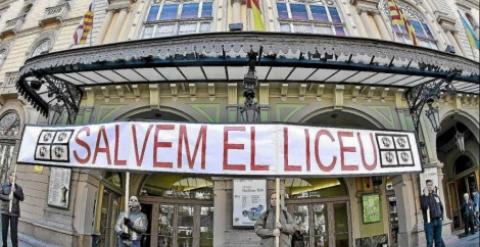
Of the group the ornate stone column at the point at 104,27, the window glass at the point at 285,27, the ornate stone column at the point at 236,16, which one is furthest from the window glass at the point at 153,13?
the window glass at the point at 285,27

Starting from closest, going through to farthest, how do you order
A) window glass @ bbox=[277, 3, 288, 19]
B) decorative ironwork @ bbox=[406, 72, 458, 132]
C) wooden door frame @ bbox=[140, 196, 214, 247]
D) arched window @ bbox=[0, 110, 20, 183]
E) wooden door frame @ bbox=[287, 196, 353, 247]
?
decorative ironwork @ bbox=[406, 72, 458, 132], wooden door frame @ bbox=[140, 196, 214, 247], wooden door frame @ bbox=[287, 196, 353, 247], window glass @ bbox=[277, 3, 288, 19], arched window @ bbox=[0, 110, 20, 183]

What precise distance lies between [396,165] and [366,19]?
39.7 ft

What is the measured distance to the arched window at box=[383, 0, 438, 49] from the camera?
1672 centimetres

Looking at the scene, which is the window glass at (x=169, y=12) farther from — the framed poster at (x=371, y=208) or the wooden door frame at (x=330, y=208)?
the framed poster at (x=371, y=208)

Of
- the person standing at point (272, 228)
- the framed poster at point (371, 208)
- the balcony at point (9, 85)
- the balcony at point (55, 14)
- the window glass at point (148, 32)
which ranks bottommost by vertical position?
the person standing at point (272, 228)

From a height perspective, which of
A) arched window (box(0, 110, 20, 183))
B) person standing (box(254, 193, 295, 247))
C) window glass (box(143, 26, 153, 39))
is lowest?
person standing (box(254, 193, 295, 247))

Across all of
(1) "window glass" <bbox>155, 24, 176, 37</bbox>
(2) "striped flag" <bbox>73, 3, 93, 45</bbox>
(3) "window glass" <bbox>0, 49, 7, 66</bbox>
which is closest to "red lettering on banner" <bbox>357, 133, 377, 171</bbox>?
(1) "window glass" <bbox>155, 24, 176, 37</bbox>

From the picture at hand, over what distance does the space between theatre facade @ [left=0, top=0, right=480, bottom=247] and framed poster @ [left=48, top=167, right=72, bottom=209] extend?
78 millimetres

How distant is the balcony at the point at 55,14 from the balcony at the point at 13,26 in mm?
2279

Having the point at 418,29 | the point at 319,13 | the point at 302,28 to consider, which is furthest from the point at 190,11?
the point at 418,29

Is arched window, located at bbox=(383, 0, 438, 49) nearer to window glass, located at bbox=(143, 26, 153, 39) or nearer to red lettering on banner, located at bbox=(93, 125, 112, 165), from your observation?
window glass, located at bbox=(143, 26, 153, 39)

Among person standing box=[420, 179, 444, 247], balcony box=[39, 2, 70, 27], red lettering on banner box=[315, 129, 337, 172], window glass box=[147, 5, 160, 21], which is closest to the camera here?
red lettering on banner box=[315, 129, 337, 172]

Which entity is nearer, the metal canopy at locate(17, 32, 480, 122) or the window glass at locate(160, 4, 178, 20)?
the metal canopy at locate(17, 32, 480, 122)

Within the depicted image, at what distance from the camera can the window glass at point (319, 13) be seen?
635 inches
